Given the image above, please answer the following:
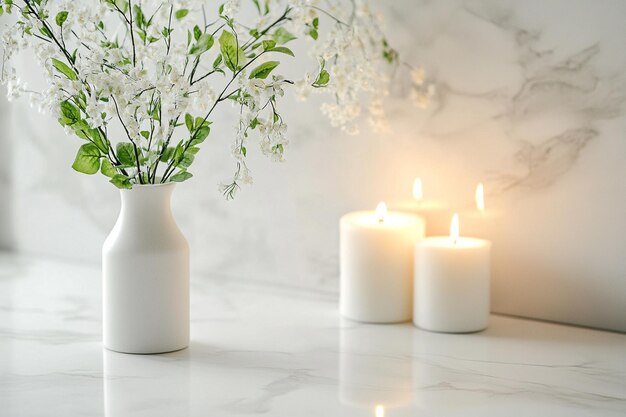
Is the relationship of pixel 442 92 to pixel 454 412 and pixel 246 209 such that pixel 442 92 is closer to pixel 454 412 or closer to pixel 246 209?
pixel 246 209

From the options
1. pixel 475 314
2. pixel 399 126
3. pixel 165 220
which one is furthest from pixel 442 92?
pixel 165 220

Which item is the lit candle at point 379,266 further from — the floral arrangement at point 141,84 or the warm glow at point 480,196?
the floral arrangement at point 141,84

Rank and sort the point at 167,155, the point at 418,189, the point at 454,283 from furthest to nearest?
the point at 418,189 → the point at 454,283 → the point at 167,155

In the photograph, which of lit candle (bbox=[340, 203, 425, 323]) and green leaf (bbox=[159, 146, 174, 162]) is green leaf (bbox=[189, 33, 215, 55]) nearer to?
green leaf (bbox=[159, 146, 174, 162])

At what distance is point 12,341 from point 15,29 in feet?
1.28

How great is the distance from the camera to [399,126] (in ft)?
4.18

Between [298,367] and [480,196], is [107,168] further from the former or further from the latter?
[480,196]

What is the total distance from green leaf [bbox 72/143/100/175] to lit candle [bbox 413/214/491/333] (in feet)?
1.38

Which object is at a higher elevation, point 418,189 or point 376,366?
point 418,189

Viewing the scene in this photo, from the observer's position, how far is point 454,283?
1.16 metres

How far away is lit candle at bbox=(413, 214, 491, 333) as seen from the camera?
1.15m

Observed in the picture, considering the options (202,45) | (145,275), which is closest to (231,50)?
(202,45)

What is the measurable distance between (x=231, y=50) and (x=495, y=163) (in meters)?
0.42

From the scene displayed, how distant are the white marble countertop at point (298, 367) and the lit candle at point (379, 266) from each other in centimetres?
3
